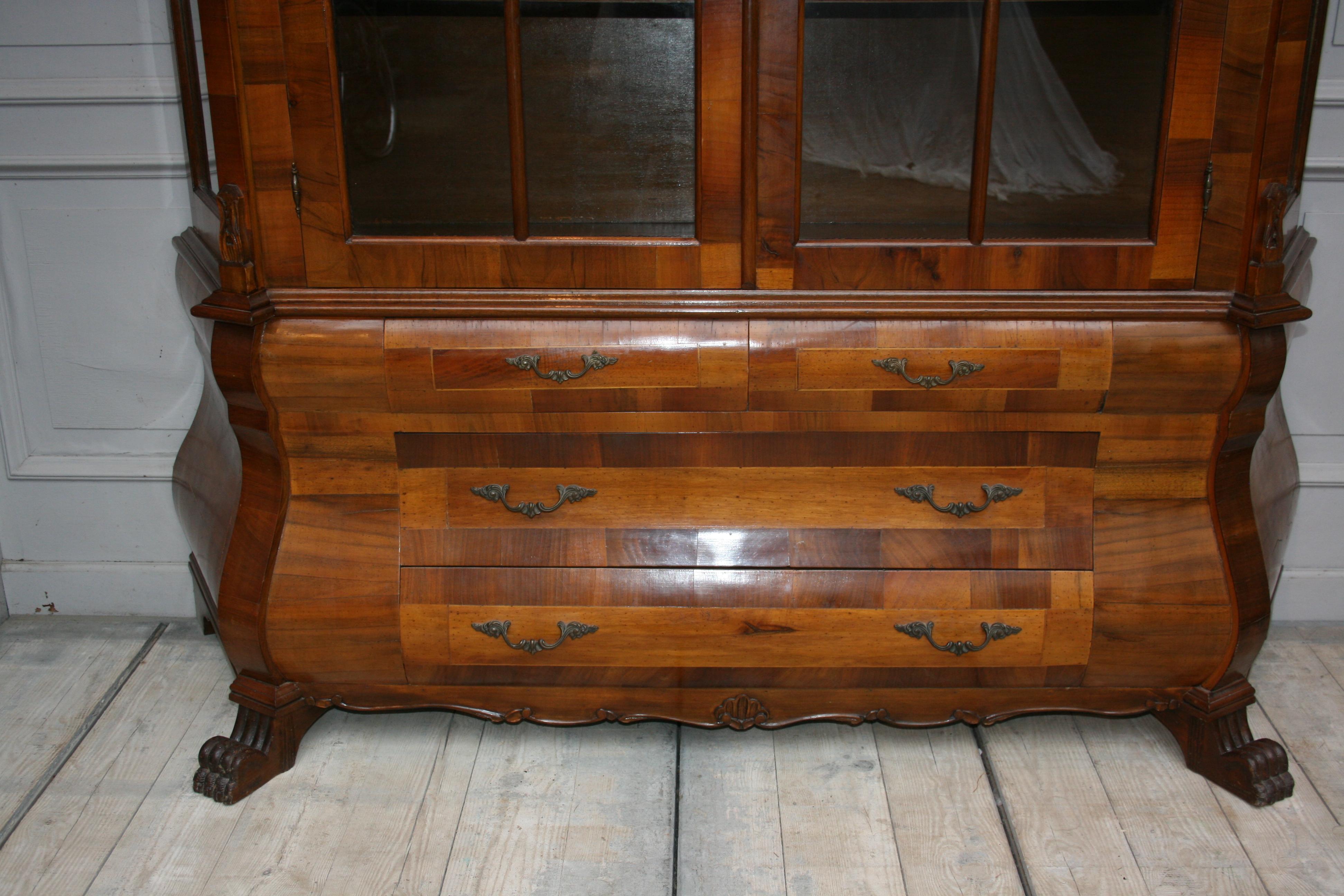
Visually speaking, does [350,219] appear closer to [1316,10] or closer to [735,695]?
[735,695]

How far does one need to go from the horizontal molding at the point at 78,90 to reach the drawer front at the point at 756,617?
103 centimetres

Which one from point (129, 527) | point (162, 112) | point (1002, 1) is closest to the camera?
point (1002, 1)

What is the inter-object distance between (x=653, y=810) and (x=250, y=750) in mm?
649

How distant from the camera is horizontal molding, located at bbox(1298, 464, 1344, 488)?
2.32m

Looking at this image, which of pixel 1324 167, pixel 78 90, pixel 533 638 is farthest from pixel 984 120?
pixel 78 90

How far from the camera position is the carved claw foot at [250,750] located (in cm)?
184

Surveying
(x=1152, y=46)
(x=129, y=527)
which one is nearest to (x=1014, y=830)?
(x=1152, y=46)

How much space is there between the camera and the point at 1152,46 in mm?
1608

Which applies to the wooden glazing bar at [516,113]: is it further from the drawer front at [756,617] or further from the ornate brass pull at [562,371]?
the drawer front at [756,617]

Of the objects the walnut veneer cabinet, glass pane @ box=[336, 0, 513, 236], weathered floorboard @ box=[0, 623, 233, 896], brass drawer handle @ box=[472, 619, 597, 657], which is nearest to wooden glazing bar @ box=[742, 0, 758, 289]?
the walnut veneer cabinet

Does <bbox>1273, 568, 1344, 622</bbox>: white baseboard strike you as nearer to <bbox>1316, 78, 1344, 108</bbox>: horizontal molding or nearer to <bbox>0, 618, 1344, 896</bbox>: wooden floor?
<bbox>0, 618, 1344, 896</bbox>: wooden floor

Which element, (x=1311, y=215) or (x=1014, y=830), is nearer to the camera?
(x=1014, y=830)

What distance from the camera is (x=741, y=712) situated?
188 centimetres

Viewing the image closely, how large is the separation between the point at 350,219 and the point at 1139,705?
1.44m
